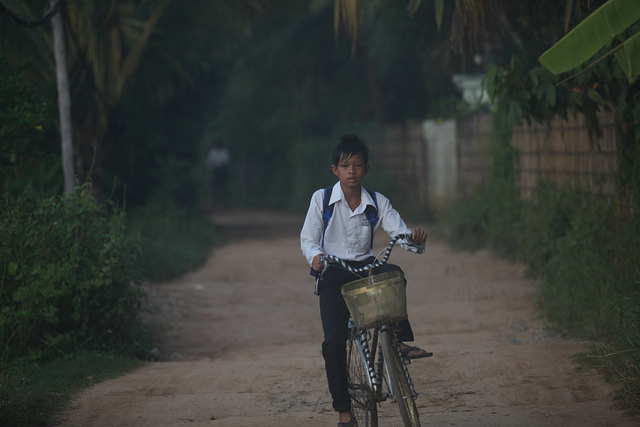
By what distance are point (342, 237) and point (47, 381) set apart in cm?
259

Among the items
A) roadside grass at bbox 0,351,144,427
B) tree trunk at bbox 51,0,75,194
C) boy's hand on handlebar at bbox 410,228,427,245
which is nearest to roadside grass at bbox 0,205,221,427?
roadside grass at bbox 0,351,144,427

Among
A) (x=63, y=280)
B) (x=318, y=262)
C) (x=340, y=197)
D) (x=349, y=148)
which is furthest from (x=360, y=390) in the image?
(x=63, y=280)

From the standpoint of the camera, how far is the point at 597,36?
175 inches

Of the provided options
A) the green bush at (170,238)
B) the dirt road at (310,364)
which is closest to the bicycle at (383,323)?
the dirt road at (310,364)

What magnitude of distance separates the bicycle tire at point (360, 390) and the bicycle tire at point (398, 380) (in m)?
0.24

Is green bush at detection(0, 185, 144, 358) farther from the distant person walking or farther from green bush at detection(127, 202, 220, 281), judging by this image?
the distant person walking

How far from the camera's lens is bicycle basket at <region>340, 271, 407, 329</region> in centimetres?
352

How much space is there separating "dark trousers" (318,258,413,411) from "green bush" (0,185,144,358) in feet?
8.84

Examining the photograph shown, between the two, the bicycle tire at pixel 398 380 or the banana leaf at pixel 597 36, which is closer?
the bicycle tire at pixel 398 380

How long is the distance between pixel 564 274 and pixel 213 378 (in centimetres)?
367

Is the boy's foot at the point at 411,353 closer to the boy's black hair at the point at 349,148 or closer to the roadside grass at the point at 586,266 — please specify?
the boy's black hair at the point at 349,148

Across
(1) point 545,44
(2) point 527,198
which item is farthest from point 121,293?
(2) point 527,198

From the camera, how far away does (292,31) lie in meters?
23.1

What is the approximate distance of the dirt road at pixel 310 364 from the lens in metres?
4.60
